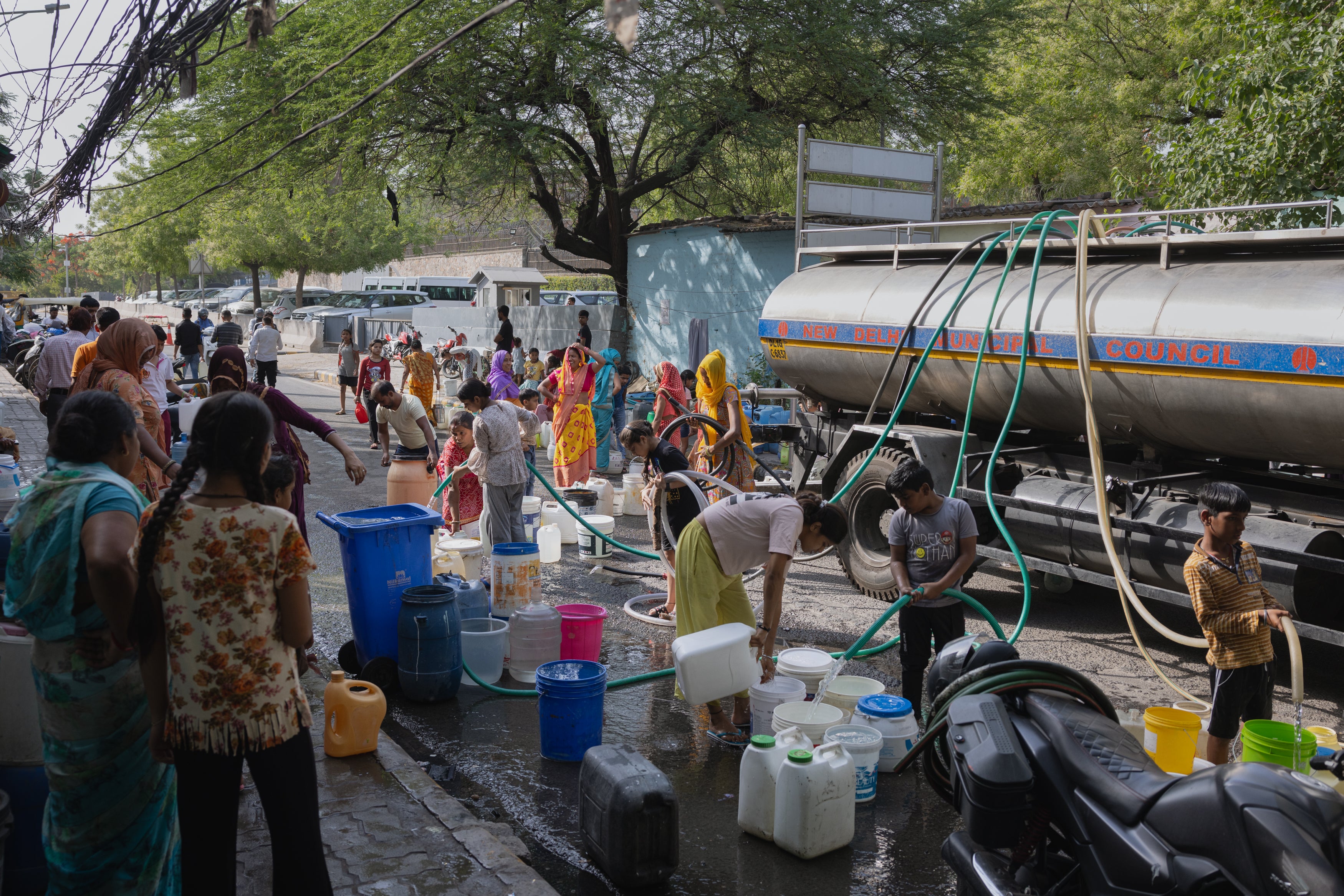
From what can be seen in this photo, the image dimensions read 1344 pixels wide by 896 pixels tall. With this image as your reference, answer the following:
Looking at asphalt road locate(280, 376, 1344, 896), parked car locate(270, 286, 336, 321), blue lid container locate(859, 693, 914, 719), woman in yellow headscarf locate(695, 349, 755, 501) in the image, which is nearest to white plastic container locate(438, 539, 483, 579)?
asphalt road locate(280, 376, 1344, 896)

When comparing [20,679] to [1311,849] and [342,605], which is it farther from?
[342,605]

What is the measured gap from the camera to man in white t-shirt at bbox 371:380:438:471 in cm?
834

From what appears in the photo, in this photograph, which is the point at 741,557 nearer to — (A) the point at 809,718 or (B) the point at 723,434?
(A) the point at 809,718

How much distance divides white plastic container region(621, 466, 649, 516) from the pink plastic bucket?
14.7 feet

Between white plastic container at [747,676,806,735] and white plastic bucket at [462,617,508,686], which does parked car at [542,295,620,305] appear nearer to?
white plastic bucket at [462,617,508,686]

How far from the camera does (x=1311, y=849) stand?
7.79 ft

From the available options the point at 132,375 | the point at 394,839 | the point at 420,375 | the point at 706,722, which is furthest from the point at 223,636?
the point at 420,375

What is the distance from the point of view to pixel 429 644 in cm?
589

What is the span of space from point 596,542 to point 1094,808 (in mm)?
6908

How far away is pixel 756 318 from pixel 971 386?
34.5 feet

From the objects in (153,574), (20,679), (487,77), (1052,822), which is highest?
(487,77)

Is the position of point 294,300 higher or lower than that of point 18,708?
higher

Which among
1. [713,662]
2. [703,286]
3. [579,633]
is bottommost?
[579,633]

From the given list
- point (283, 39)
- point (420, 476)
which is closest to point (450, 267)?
point (283, 39)
